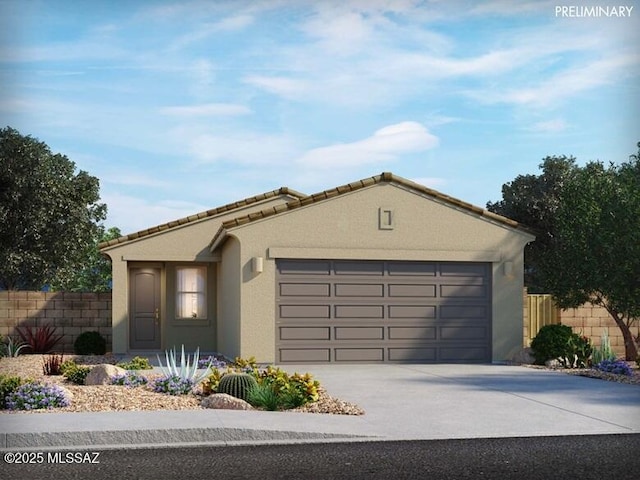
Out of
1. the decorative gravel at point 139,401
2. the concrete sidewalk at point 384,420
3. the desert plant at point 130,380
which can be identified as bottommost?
the concrete sidewalk at point 384,420

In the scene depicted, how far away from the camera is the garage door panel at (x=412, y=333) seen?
20094 millimetres

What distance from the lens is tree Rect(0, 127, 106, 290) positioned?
3334 cm

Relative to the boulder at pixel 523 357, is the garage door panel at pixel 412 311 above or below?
above

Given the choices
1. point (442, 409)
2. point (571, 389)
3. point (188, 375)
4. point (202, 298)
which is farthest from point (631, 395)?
point (202, 298)

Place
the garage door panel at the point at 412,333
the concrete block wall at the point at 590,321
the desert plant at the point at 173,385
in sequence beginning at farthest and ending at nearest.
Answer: the concrete block wall at the point at 590,321, the garage door panel at the point at 412,333, the desert plant at the point at 173,385

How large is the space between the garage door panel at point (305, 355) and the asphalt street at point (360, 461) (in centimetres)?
958

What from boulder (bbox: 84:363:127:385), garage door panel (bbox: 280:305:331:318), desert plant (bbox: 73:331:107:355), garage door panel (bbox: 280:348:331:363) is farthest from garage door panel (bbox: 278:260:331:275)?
desert plant (bbox: 73:331:107:355)

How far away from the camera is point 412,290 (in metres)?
20.2

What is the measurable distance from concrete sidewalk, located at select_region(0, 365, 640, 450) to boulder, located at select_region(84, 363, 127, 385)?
10.8 ft

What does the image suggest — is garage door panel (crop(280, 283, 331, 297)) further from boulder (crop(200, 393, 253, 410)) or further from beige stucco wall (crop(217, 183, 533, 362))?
boulder (crop(200, 393, 253, 410))

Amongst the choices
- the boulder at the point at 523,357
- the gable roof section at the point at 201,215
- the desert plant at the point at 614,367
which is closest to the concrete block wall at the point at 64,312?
the gable roof section at the point at 201,215

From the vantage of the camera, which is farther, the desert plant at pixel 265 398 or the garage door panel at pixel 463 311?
the garage door panel at pixel 463 311

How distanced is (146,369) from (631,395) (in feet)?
29.1

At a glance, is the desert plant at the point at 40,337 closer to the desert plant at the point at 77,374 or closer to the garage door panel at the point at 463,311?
the desert plant at the point at 77,374
